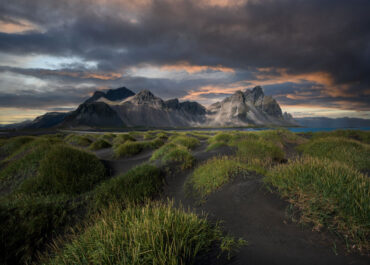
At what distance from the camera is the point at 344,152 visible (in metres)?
11.9

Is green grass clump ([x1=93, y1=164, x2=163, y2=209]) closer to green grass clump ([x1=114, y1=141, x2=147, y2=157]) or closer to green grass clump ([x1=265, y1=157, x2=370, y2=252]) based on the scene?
green grass clump ([x1=265, y1=157, x2=370, y2=252])

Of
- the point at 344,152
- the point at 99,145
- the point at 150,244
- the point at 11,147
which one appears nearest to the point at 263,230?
the point at 150,244

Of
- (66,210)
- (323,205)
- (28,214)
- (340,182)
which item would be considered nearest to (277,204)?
(323,205)

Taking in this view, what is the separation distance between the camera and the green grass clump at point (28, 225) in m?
4.39

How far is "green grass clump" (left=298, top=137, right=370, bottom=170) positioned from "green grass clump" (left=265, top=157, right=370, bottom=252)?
8.20 metres

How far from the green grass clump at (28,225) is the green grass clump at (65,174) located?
1.44m

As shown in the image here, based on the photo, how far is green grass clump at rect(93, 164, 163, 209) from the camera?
21.4 feet

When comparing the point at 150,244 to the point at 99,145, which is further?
the point at 99,145

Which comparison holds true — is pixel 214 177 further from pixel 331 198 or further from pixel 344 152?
pixel 344 152

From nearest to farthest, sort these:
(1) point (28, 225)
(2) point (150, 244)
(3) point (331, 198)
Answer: (2) point (150, 244) → (3) point (331, 198) → (1) point (28, 225)

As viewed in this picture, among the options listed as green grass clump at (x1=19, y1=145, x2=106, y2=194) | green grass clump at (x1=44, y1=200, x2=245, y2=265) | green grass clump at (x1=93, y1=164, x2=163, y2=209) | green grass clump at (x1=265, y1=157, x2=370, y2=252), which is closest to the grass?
green grass clump at (x1=19, y1=145, x2=106, y2=194)

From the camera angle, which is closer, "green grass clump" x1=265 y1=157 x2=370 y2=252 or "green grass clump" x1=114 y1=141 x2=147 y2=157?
"green grass clump" x1=265 y1=157 x2=370 y2=252

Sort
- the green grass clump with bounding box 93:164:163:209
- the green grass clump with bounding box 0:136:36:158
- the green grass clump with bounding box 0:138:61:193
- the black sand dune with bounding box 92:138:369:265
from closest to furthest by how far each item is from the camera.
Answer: the black sand dune with bounding box 92:138:369:265 → the green grass clump with bounding box 93:164:163:209 → the green grass clump with bounding box 0:138:61:193 → the green grass clump with bounding box 0:136:36:158

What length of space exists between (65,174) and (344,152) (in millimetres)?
17454
